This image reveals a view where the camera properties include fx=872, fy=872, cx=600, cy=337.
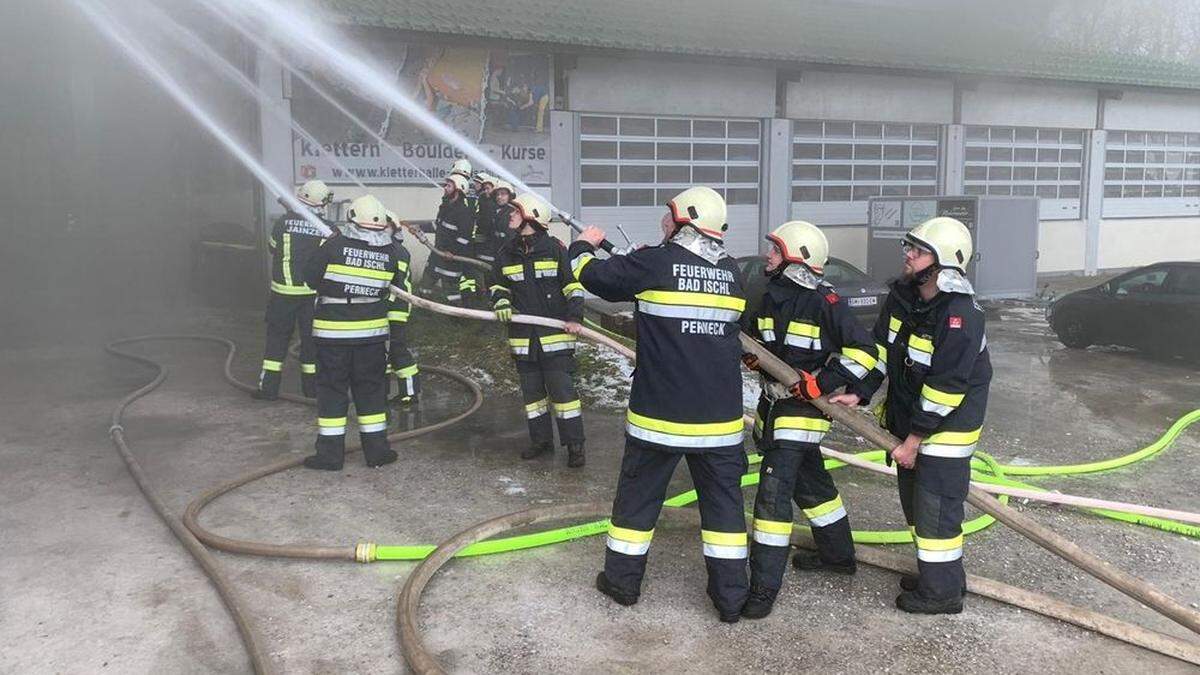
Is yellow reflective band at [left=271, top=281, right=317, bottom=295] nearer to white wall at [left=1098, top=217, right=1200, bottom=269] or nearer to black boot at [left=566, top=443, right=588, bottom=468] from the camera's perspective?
black boot at [left=566, top=443, right=588, bottom=468]

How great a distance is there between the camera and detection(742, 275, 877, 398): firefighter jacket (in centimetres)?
378

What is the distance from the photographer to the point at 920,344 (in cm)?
370

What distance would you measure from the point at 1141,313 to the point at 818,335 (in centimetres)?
769

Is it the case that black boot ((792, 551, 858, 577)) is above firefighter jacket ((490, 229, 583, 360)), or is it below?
below

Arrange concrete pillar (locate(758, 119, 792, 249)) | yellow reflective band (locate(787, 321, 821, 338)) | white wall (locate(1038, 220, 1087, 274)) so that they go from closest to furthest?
yellow reflective band (locate(787, 321, 821, 338))
concrete pillar (locate(758, 119, 792, 249))
white wall (locate(1038, 220, 1087, 274))

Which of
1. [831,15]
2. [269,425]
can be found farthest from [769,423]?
[831,15]

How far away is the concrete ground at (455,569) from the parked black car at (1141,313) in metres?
2.61

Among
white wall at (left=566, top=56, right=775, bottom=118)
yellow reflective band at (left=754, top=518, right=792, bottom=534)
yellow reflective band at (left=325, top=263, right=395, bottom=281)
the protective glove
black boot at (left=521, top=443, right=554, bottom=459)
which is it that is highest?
white wall at (left=566, top=56, right=775, bottom=118)

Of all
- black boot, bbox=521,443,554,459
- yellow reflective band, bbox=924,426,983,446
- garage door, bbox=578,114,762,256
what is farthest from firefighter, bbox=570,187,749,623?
garage door, bbox=578,114,762,256

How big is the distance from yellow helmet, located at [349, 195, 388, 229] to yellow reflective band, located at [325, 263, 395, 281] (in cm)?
28

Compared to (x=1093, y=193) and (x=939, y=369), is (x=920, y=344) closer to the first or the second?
(x=939, y=369)

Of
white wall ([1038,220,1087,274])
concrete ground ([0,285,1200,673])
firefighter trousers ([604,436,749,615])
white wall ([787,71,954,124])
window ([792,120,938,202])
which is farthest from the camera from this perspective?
white wall ([1038,220,1087,274])

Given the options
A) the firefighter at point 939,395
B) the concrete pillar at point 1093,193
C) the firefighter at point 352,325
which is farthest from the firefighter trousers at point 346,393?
the concrete pillar at point 1093,193

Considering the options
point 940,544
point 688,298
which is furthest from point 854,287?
point 688,298
